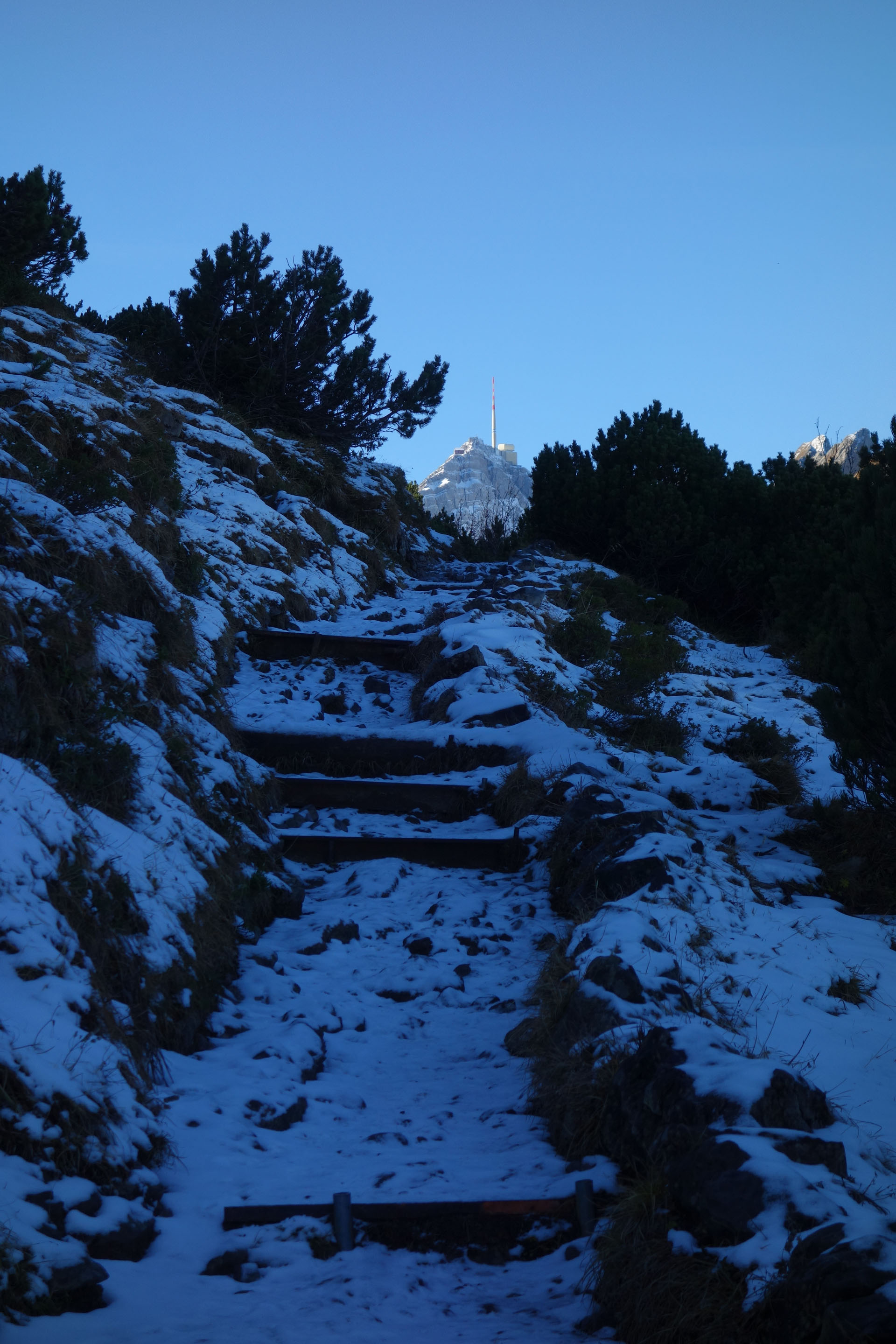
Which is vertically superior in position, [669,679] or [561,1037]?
[669,679]

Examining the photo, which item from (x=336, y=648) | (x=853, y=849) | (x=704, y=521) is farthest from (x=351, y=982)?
(x=704, y=521)

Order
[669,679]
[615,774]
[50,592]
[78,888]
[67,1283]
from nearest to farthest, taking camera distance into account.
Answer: [67,1283]
[78,888]
[50,592]
[615,774]
[669,679]

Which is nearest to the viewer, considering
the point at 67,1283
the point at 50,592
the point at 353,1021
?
the point at 67,1283

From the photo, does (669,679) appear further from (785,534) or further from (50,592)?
(50,592)

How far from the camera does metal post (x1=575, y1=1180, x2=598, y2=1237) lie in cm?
257

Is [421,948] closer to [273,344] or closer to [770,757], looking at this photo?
[770,757]

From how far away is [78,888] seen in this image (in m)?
3.25

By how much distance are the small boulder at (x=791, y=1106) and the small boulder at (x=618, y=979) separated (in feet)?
2.71

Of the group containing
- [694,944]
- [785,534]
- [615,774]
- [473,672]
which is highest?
[785,534]

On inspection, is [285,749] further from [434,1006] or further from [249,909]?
[434,1006]

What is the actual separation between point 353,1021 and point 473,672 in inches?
167

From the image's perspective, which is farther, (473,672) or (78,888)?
(473,672)

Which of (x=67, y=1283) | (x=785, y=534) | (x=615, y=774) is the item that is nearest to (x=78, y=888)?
(x=67, y=1283)

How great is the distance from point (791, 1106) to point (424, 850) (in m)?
3.43
